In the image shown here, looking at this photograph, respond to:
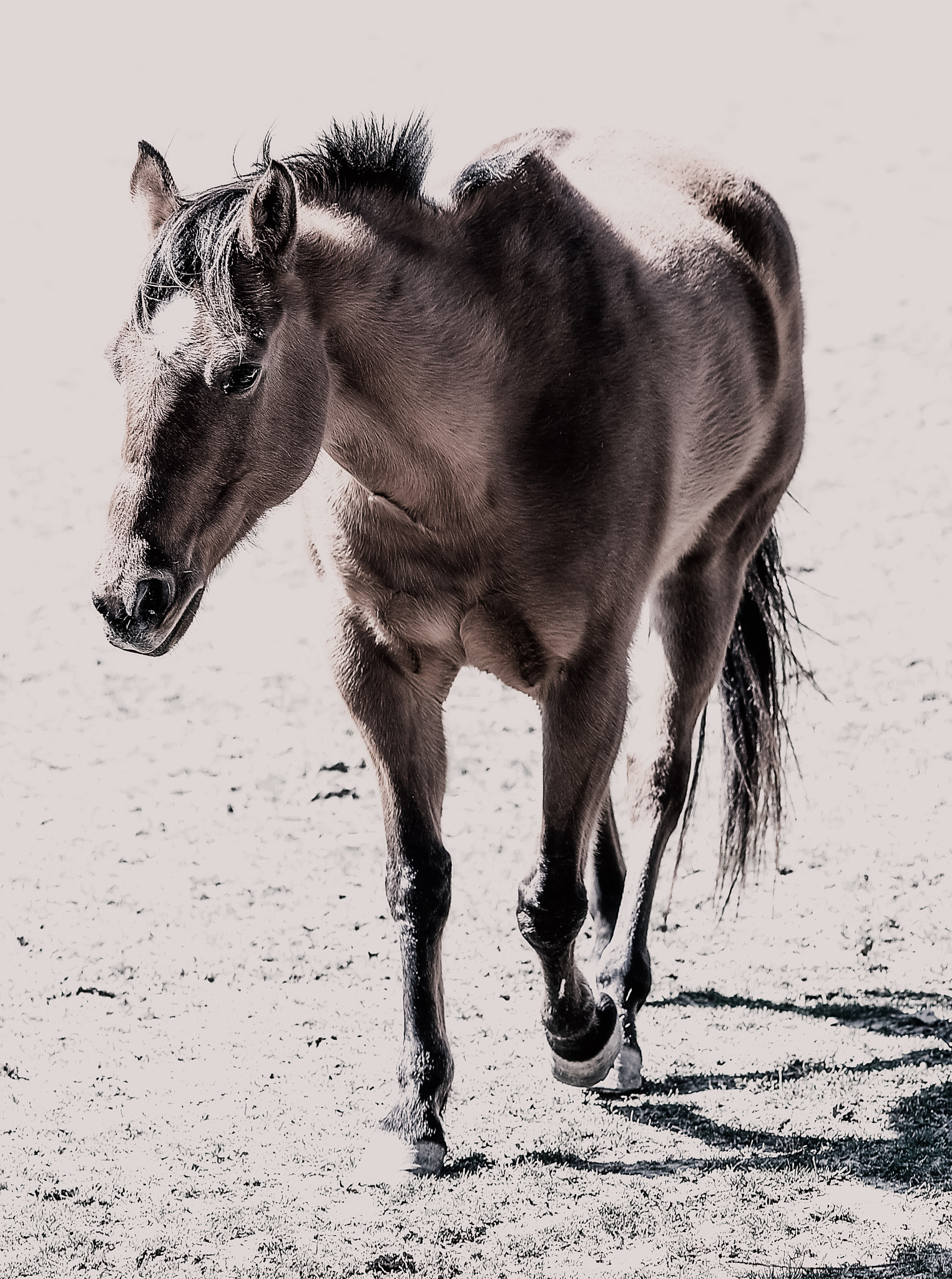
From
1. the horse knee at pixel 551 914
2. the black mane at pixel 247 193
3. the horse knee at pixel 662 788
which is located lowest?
the horse knee at pixel 662 788

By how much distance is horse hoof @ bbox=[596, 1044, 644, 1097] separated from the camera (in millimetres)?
4238

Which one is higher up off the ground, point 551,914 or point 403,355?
point 403,355

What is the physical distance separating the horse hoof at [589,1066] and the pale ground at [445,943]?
0.38ft

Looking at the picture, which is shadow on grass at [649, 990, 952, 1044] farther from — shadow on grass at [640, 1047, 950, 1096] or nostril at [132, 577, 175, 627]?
nostril at [132, 577, 175, 627]

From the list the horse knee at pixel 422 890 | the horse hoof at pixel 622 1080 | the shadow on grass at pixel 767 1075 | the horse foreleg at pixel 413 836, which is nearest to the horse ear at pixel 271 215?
the horse foreleg at pixel 413 836

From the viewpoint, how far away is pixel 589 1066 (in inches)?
158

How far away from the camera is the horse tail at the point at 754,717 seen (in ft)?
Result: 17.3

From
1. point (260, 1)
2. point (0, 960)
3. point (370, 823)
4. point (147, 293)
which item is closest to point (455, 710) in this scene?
point (370, 823)

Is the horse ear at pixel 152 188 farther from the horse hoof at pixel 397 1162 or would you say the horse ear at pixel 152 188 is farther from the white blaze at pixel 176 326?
the horse hoof at pixel 397 1162

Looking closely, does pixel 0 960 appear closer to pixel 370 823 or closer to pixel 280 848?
pixel 280 848

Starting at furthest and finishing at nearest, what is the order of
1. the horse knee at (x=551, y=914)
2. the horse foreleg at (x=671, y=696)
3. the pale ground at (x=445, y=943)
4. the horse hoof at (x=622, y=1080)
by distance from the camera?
1. the horse foreleg at (x=671, y=696)
2. the horse hoof at (x=622, y=1080)
3. the horse knee at (x=551, y=914)
4. the pale ground at (x=445, y=943)

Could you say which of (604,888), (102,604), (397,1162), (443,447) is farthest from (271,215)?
(604,888)

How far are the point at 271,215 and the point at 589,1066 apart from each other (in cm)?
228

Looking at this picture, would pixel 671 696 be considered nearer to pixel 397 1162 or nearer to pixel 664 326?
pixel 664 326
